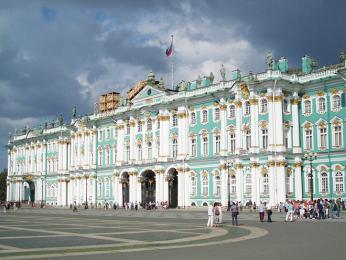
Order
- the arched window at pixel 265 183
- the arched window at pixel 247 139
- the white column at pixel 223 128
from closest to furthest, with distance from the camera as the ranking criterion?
1. the arched window at pixel 265 183
2. the arched window at pixel 247 139
3. the white column at pixel 223 128

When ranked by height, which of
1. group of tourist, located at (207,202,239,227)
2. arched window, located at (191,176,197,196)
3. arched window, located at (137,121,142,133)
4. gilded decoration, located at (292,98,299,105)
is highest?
gilded decoration, located at (292,98,299,105)

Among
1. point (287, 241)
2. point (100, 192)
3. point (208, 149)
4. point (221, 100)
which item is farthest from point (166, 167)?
point (287, 241)

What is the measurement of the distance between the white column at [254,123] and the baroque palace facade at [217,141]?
0.13 metres

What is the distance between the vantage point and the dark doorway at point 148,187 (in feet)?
273

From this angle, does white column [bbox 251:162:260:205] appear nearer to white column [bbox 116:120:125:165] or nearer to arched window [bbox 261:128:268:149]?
arched window [bbox 261:128:268:149]

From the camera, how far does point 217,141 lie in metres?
72.5

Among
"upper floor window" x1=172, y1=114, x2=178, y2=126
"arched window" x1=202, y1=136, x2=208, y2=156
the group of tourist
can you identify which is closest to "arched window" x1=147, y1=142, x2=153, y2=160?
"upper floor window" x1=172, y1=114, x2=178, y2=126

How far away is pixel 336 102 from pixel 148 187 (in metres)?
33.2

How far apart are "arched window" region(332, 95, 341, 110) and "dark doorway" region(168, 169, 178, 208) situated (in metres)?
25.4

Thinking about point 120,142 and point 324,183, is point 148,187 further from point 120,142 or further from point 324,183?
point 324,183

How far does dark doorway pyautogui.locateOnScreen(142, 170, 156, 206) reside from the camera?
273 ft

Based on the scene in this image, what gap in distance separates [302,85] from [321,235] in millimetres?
41220

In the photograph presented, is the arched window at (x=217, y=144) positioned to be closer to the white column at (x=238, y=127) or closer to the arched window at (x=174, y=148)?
the white column at (x=238, y=127)

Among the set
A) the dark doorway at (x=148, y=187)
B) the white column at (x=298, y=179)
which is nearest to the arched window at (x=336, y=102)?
the white column at (x=298, y=179)
